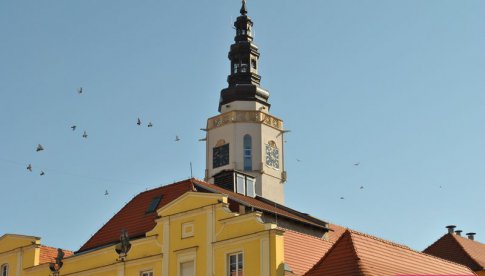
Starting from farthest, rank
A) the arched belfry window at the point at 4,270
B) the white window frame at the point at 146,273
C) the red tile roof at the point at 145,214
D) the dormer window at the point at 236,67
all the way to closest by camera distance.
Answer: the dormer window at the point at 236,67
the arched belfry window at the point at 4,270
the red tile roof at the point at 145,214
the white window frame at the point at 146,273

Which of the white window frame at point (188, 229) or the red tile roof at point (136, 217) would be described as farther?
the red tile roof at point (136, 217)

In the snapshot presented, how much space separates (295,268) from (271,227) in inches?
80.9

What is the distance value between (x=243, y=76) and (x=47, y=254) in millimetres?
32625

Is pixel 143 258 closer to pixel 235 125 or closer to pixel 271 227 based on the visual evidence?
pixel 271 227

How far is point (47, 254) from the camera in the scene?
48.8 metres

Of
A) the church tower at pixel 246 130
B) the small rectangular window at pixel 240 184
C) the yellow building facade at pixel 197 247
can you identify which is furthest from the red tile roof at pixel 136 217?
the church tower at pixel 246 130

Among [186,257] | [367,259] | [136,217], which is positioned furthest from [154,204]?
[367,259]

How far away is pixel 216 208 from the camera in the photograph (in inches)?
1569

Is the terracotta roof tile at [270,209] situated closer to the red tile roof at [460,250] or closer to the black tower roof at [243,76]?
the red tile roof at [460,250]

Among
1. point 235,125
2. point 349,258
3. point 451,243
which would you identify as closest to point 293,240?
point 349,258

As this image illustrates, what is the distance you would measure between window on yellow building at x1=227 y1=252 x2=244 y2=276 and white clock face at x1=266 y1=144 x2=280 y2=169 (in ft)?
123

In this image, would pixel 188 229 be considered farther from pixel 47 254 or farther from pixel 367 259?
pixel 47 254

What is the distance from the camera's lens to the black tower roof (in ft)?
253

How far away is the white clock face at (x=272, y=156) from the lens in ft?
252
